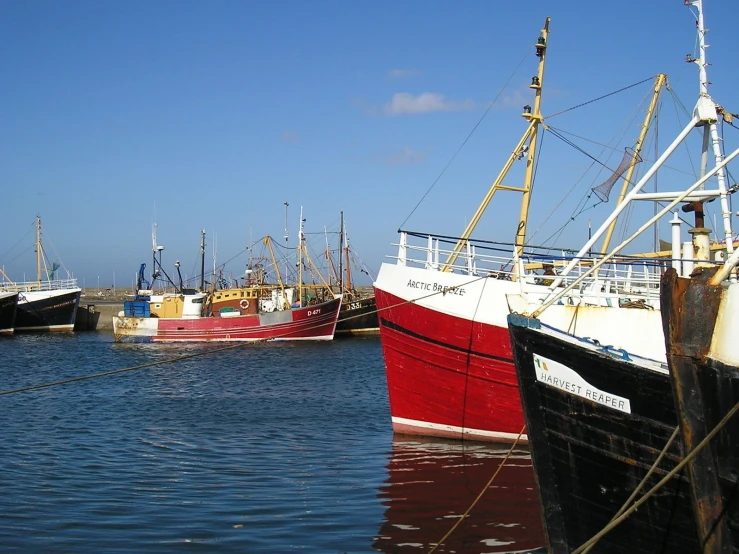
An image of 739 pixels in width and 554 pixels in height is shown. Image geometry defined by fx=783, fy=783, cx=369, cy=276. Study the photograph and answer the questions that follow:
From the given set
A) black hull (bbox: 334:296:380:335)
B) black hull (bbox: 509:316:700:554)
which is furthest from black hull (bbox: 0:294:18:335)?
black hull (bbox: 509:316:700:554)

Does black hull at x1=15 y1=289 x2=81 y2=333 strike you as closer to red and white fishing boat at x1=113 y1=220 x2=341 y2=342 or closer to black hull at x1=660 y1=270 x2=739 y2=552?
red and white fishing boat at x1=113 y1=220 x2=341 y2=342

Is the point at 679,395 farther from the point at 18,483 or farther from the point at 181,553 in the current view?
the point at 18,483

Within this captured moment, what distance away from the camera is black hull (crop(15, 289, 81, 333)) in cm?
5966

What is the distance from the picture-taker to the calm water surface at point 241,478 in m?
10.3

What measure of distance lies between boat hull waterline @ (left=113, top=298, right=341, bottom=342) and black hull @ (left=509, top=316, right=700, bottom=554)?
40.5m

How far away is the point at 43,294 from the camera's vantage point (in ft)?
198

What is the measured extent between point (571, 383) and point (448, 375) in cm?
683

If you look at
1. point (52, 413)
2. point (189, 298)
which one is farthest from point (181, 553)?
point (189, 298)

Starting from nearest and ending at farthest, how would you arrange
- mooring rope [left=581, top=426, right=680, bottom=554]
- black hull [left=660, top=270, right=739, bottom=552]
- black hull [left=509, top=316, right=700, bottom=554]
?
black hull [left=660, top=270, right=739, bottom=552]
mooring rope [left=581, top=426, right=680, bottom=554]
black hull [left=509, top=316, right=700, bottom=554]

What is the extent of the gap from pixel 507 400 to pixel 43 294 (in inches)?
2115

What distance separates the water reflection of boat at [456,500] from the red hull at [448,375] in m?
0.46

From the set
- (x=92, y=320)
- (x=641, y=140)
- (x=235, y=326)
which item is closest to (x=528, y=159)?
(x=641, y=140)

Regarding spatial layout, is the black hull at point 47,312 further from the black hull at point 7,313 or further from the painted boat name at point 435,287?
the painted boat name at point 435,287

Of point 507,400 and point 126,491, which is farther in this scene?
point 507,400
